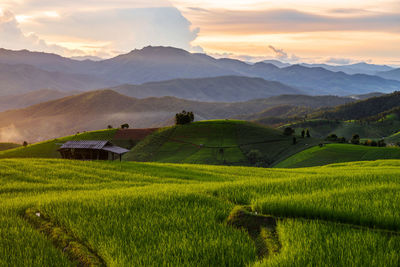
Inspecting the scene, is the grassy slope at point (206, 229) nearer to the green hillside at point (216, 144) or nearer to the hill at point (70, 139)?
the green hillside at point (216, 144)

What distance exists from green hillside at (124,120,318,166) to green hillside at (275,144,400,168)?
1438 cm

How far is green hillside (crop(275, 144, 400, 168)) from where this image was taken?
11265 cm

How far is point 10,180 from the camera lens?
933 inches

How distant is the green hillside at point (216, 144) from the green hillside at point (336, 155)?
47.2ft

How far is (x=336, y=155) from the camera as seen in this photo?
400 ft

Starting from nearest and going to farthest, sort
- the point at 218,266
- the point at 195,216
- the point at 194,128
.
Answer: the point at 218,266 < the point at 195,216 < the point at 194,128

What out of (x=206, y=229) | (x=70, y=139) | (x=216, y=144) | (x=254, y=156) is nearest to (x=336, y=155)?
(x=254, y=156)

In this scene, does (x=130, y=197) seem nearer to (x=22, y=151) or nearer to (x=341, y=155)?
(x=341, y=155)

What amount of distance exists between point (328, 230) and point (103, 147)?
2521 inches

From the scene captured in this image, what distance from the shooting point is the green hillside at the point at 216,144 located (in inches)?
5699

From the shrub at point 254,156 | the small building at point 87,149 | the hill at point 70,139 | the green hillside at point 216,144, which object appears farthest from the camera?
the hill at point 70,139

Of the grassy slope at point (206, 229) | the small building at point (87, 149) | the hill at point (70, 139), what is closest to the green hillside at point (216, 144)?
the hill at point (70, 139)

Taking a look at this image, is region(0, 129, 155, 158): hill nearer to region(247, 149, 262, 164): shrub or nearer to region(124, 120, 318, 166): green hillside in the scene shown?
region(124, 120, 318, 166): green hillside

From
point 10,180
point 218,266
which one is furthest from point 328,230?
point 10,180
